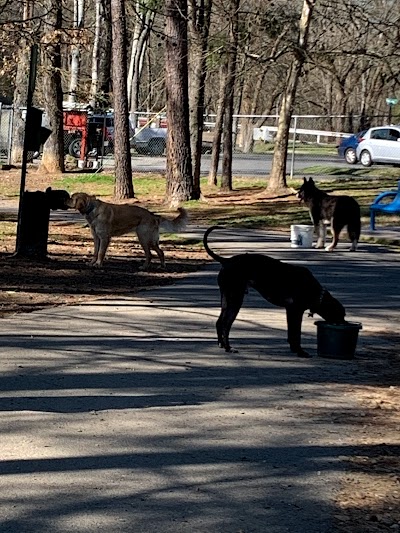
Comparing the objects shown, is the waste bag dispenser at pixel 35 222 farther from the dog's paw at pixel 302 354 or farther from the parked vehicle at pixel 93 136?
the parked vehicle at pixel 93 136

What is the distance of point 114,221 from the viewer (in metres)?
16.3

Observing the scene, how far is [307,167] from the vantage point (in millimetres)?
43406

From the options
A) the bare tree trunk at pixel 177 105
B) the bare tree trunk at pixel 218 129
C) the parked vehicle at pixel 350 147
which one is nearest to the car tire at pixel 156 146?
the parked vehicle at pixel 350 147

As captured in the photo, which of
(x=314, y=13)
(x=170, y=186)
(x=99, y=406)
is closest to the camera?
(x=99, y=406)

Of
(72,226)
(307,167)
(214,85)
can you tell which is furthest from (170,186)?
(214,85)

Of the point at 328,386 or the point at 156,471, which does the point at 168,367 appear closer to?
the point at 328,386

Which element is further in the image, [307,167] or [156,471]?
[307,167]

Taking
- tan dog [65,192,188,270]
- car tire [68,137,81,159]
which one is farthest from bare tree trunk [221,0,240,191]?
tan dog [65,192,188,270]

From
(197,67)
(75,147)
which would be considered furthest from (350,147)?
(197,67)

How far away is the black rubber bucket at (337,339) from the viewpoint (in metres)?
10.3

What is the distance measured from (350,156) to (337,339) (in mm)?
38412

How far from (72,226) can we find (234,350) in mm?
13045

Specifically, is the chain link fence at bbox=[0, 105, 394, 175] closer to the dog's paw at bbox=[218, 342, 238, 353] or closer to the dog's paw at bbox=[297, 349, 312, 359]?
the dog's paw at bbox=[218, 342, 238, 353]

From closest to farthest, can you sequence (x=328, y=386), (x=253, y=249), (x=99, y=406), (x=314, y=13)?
1. (x=99, y=406)
2. (x=328, y=386)
3. (x=253, y=249)
4. (x=314, y=13)
